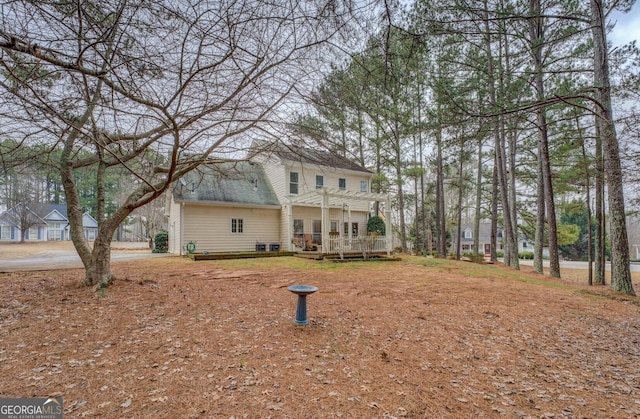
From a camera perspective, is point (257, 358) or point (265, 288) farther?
point (265, 288)

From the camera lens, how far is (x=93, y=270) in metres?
5.85

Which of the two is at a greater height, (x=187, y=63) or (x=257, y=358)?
(x=187, y=63)

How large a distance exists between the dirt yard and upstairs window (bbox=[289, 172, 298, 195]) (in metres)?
10.5

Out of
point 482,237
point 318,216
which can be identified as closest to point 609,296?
point 318,216

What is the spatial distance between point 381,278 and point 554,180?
11.6m

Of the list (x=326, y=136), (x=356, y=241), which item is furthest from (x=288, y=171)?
(x=326, y=136)

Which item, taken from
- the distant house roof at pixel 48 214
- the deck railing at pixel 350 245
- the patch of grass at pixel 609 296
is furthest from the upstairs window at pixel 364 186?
the distant house roof at pixel 48 214

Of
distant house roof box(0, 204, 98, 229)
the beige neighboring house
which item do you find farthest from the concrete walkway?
distant house roof box(0, 204, 98, 229)

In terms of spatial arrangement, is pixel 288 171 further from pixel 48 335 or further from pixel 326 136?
pixel 48 335

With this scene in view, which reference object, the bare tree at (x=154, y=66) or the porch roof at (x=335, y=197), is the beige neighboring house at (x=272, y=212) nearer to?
the porch roof at (x=335, y=197)

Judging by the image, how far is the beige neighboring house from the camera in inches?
544

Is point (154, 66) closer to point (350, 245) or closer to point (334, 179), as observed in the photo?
point (350, 245)

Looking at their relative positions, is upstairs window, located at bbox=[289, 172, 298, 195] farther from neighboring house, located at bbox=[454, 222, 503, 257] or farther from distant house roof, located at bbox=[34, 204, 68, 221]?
neighboring house, located at bbox=[454, 222, 503, 257]

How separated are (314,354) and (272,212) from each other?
1367cm
